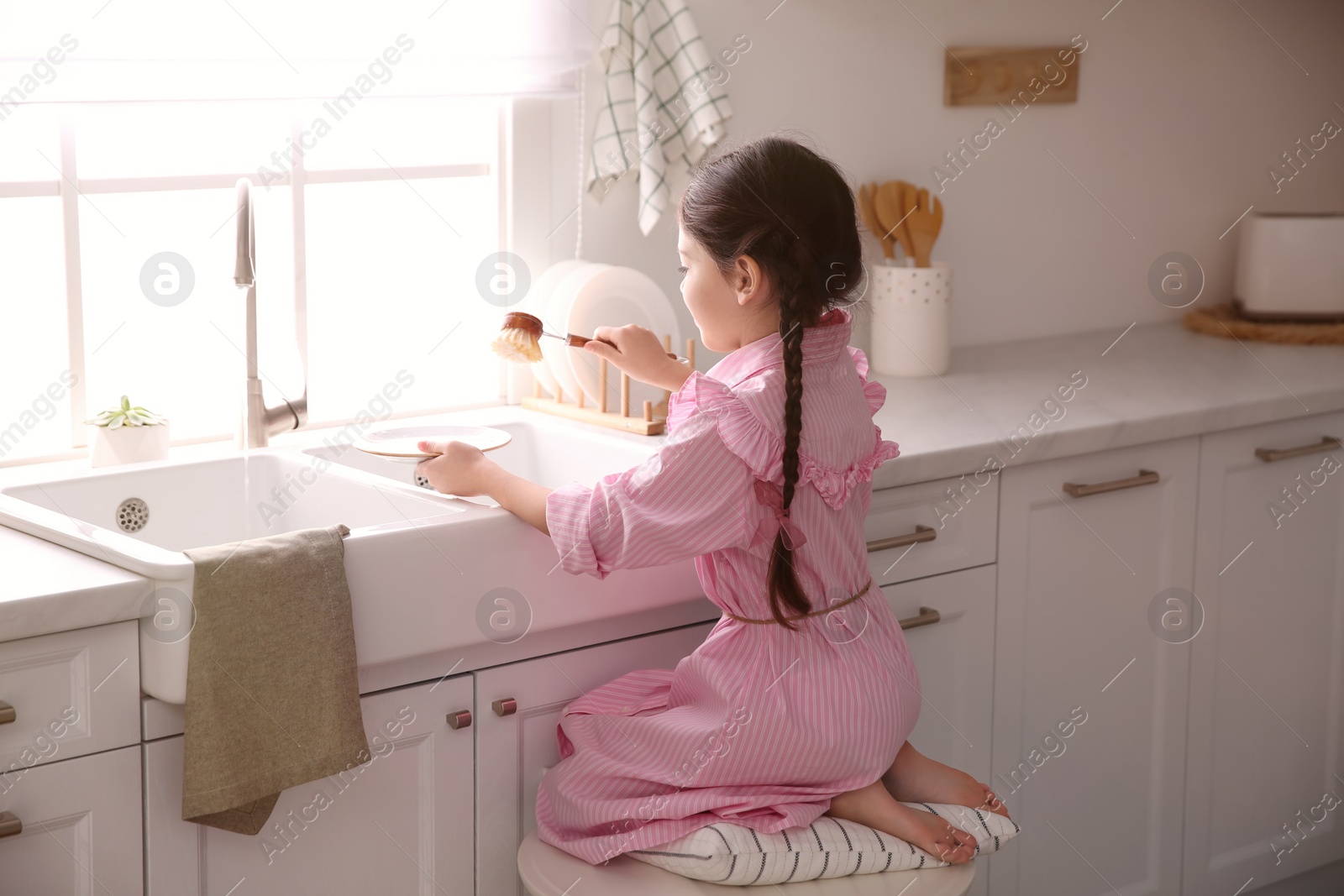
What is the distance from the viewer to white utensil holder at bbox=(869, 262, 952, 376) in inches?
83.6

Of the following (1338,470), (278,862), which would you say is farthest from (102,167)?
(1338,470)

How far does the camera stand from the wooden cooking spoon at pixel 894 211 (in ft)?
7.16

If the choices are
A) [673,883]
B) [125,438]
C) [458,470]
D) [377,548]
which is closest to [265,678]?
[377,548]

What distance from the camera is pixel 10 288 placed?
5.06ft

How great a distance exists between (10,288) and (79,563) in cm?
55

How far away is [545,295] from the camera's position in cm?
184

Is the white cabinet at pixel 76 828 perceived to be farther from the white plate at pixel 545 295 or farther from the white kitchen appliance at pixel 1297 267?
Result: the white kitchen appliance at pixel 1297 267

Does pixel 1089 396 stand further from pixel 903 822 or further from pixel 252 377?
pixel 252 377

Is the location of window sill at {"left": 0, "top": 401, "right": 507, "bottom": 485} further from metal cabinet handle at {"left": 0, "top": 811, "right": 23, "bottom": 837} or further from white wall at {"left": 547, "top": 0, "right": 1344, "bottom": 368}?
metal cabinet handle at {"left": 0, "top": 811, "right": 23, "bottom": 837}

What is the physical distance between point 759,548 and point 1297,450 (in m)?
1.11

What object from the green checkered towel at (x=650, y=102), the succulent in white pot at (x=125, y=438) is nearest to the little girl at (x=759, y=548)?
the succulent in white pot at (x=125, y=438)

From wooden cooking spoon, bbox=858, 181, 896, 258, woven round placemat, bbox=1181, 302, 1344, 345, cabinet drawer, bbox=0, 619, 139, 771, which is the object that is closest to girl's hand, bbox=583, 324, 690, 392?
cabinet drawer, bbox=0, 619, 139, 771

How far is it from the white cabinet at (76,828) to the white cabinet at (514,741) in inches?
13.1

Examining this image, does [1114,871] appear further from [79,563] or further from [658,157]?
[79,563]
